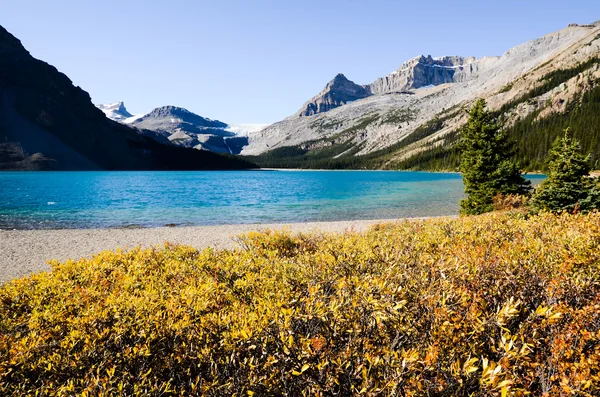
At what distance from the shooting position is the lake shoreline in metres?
18.6

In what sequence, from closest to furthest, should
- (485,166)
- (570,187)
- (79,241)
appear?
(570,187) < (79,241) < (485,166)

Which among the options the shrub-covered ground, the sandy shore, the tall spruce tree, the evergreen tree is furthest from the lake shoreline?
the shrub-covered ground

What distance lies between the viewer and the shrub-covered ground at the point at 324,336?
3.09m

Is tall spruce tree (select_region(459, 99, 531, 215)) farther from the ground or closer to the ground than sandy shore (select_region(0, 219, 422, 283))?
farther from the ground

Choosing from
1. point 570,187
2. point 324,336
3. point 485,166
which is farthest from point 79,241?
point 570,187

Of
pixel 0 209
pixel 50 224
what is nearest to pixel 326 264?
pixel 50 224

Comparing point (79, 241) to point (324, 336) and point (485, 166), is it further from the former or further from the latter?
point (485, 166)

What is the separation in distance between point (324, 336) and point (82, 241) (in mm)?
25990

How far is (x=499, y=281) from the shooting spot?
4738 mm

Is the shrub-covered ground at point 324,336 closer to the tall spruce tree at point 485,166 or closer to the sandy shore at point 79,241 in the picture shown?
the sandy shore at point 79,241

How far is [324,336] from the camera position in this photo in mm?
3691

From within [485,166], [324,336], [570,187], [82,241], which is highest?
[485,166]

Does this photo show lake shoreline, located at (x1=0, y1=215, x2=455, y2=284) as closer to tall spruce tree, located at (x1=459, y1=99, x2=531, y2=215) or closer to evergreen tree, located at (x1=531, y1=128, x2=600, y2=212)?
evergreen tree, located at (x1=531, y1=128, x2=600, y2=212)

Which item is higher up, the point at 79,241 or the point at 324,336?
the point at 324,336
